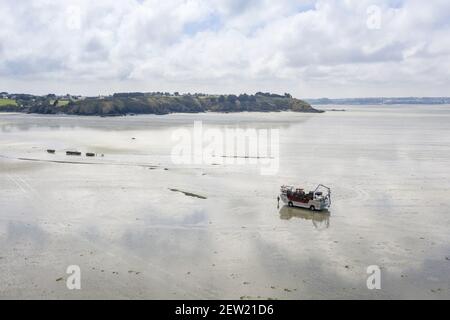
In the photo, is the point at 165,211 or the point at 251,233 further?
the point at 165,211

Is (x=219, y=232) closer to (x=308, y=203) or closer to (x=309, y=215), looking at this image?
(x=309, y=215)

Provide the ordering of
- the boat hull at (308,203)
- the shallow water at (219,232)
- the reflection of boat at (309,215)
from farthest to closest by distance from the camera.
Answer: the boat hull at (308,203) → the reflection of boat at (309,215) → the shallow water at (219,232)

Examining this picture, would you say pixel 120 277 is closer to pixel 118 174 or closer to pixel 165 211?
pixel 165 211

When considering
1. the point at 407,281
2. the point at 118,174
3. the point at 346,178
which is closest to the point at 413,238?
the point at 407,281

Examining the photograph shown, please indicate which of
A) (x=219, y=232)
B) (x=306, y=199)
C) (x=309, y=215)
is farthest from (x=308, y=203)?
(x=219, y=232)

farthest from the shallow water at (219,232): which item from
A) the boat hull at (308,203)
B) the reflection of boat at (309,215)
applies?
the boat hull at (308,203)

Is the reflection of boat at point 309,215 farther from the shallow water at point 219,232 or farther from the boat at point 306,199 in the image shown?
the boat at point 306,199
